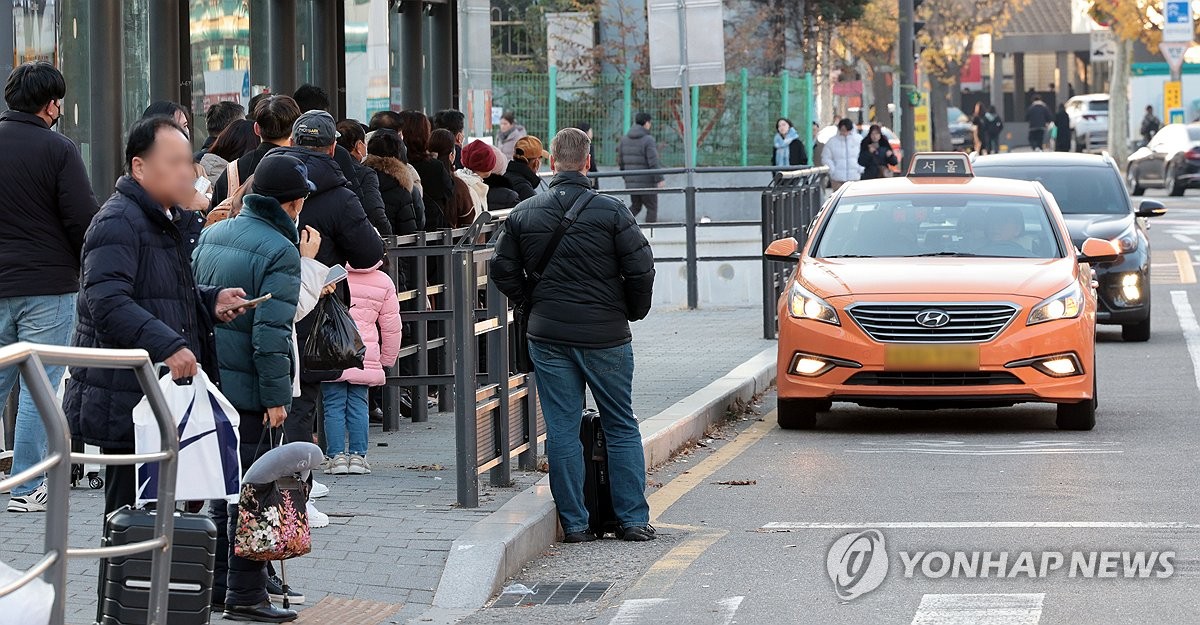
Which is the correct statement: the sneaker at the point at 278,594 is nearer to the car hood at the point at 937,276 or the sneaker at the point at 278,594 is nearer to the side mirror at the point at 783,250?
the car hood at the point at 937,276

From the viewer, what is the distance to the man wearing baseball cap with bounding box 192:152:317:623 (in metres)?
6.42

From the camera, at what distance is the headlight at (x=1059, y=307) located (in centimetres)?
1138

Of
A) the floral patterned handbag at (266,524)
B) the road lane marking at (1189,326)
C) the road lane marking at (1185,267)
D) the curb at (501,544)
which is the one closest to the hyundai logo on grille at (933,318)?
the curb at (501,544)

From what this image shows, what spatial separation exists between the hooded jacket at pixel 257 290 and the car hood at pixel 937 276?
5656 millimetres

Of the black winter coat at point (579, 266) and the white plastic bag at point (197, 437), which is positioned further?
the black winter coat at point (579, 266)

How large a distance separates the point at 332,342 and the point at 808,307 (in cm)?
452

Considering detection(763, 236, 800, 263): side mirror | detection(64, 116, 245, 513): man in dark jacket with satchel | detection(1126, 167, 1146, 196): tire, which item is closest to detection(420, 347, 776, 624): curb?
detection(64, 116, 245, 513): man in dark jacket with satchel

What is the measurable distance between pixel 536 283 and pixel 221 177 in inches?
76.5

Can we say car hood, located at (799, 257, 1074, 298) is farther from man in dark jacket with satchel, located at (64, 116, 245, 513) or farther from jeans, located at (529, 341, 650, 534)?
man in dark jacket with satchel, located at (64, 116, 245, 513)

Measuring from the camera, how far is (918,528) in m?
8.36

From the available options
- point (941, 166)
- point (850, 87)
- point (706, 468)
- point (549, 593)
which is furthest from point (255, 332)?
point (850, 87)

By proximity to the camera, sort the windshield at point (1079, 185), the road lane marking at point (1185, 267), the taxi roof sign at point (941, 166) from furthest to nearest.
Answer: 1. the road lane marking at point (1185, 267)
2. the windshield at point (1079, 185)
3. the taxi roof sign at point (941, 166)

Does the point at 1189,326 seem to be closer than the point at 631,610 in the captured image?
No

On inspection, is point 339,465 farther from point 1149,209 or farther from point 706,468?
point 1149,209
